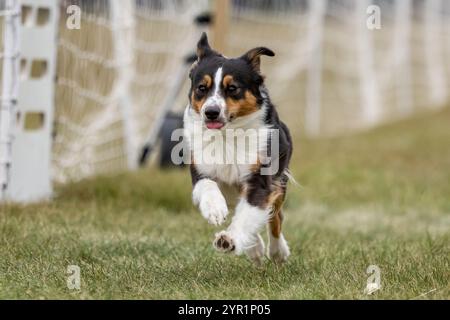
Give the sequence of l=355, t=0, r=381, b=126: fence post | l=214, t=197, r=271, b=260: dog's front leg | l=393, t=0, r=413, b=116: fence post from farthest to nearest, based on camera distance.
→ l=393, t=0, r=413, b=116: fence post < l=355, t=0, r=381, b=126: fence post < l=214, t=197, r=271, b=260: dog's front leg

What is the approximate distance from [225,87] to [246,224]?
0.68m

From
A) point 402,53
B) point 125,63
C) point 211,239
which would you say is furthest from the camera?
point 402,53

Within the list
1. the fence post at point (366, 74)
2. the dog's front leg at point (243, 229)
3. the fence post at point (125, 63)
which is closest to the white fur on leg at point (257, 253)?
the dog's front leg at point (243, 229)

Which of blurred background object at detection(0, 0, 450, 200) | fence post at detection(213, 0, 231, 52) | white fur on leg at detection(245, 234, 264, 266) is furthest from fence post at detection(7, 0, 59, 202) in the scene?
white fur on leg at detection(245, 234, 264, 266)

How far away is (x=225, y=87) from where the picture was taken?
5.08m

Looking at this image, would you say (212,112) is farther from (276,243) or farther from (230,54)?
(230,54)

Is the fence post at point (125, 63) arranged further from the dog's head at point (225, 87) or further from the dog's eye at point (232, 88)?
the dog's eye at point (232, 88)

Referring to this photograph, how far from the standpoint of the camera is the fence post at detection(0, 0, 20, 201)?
6.91 meters

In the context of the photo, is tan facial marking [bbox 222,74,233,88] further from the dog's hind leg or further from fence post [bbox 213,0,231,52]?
fence post [bbox 213,0,231,52]

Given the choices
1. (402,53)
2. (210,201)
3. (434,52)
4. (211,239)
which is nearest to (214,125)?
(210,201)

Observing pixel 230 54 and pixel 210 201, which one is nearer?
pixel 210 201

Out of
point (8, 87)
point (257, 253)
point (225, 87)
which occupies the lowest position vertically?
point (257, 253)

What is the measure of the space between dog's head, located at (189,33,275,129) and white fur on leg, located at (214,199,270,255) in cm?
44

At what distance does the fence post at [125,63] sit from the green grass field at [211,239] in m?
0.59
